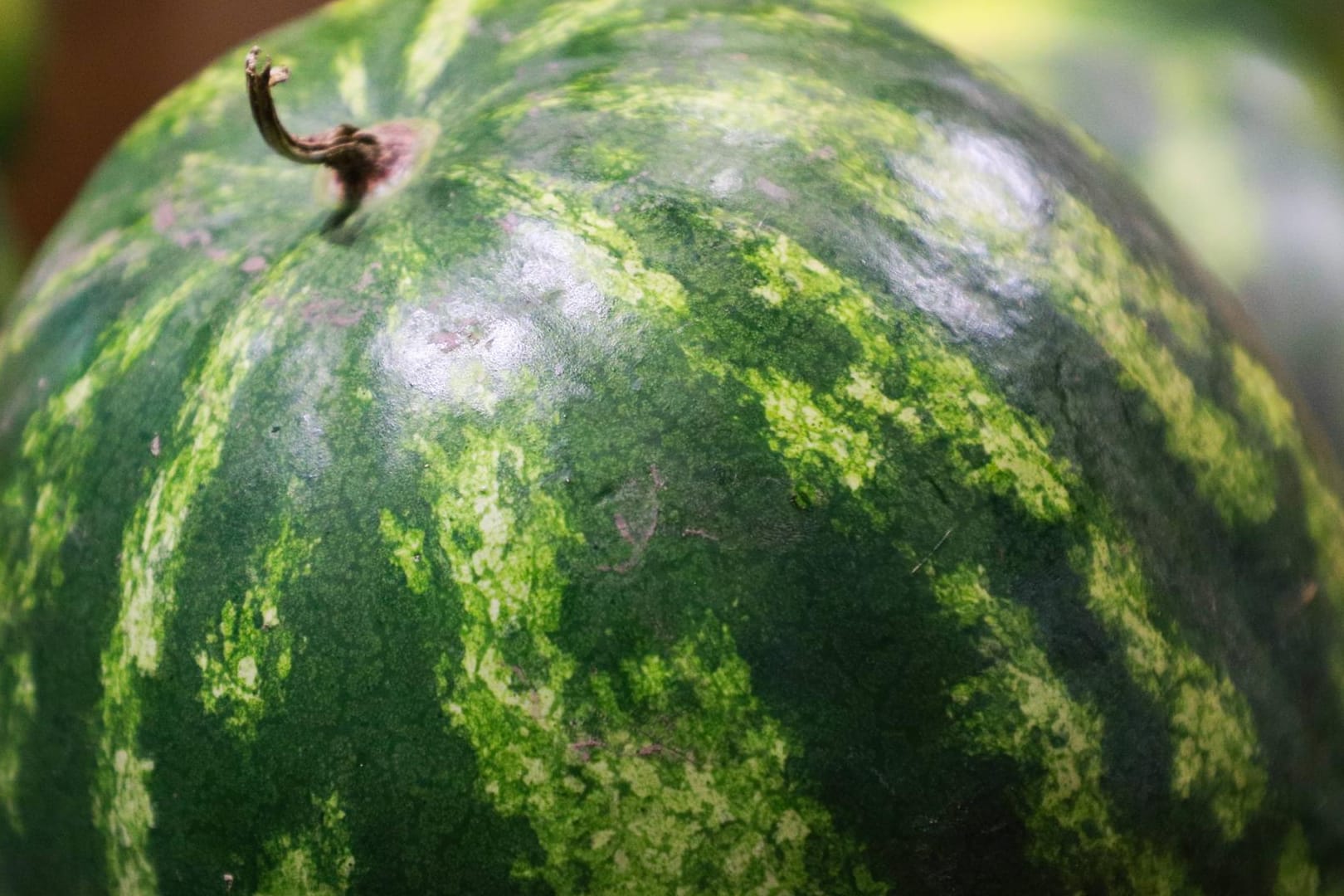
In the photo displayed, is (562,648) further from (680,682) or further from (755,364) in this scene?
(755,364)

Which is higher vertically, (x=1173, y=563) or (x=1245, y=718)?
(x=1173, y=563)

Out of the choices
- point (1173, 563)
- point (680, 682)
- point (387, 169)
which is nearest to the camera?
point (680, 682)

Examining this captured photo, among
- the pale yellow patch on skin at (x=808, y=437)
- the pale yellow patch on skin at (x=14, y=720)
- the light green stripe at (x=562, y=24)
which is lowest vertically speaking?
the pale yellow patch on skin at (x=14, y=720)

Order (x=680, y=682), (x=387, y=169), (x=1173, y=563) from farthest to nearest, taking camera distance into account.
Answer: (x=387, y=169) → (x=1173, y=563) → (x=680, y=682)

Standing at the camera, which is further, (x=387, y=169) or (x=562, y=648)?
(x=387, y=169)

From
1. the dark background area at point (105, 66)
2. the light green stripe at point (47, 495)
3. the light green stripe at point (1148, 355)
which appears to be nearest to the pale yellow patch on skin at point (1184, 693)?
the light green stripe at point (1148, 355)

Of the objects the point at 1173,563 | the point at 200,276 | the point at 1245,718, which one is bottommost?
the point at 1245,718

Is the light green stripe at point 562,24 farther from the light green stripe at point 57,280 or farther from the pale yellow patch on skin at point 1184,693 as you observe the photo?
the pale yellow patch on skin at point 1184,693

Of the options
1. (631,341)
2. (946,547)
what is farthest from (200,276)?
(946,547)

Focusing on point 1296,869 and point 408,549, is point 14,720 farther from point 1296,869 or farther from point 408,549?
point 1296,869
